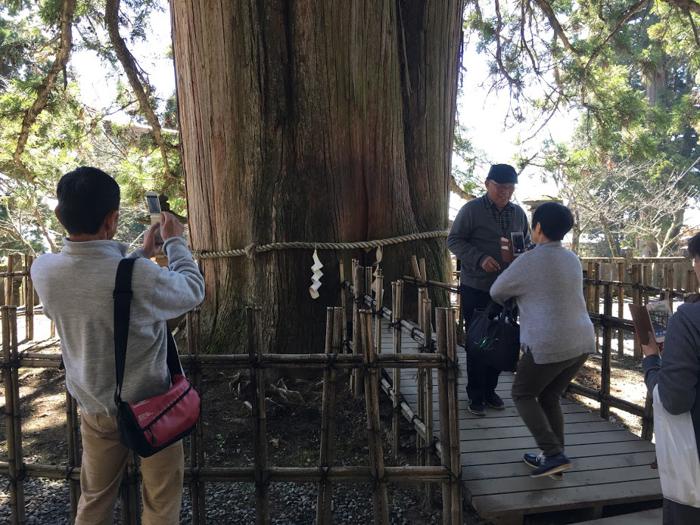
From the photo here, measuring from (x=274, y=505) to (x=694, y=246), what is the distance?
2369 mm

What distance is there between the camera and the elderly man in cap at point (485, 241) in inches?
127

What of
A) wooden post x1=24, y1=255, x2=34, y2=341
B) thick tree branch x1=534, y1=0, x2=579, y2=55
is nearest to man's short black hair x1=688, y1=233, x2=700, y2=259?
thick tree branch x1=534, y1=0, x2=579, y2=55

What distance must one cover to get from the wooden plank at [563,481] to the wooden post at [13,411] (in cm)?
204

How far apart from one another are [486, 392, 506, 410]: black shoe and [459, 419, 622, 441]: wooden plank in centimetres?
25

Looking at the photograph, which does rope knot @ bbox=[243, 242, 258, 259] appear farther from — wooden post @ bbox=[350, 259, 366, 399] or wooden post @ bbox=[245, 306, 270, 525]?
wooden post @ bbox=[245, 306, 270, 525]

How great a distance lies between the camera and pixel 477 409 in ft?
10.4

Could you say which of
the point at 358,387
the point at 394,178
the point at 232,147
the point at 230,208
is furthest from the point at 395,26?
the point at 358,387

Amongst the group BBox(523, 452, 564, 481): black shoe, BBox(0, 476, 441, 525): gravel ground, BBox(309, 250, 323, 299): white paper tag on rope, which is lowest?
BBox(0, 476, 441, 525): gravel ground

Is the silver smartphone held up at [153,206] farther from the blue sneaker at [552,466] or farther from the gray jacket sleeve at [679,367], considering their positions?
the blue sneaker at [552,466]

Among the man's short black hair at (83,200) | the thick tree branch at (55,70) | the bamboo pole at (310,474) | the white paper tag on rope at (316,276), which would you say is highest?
the thick tree branch at (55,70)

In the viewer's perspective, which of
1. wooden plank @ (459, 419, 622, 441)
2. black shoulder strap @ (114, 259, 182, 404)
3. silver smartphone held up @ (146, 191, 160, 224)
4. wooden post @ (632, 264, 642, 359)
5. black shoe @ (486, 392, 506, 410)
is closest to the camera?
black shoulder strap @ (114, 259, 182, 404)

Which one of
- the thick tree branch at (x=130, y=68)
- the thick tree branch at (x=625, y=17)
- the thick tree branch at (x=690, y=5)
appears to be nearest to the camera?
the thick tree branch at (x=690, y=5)

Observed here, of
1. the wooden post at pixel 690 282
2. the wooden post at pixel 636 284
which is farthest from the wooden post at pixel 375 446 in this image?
the wooden post at pixel 690 282

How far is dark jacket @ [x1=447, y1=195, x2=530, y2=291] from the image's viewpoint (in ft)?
11.1
